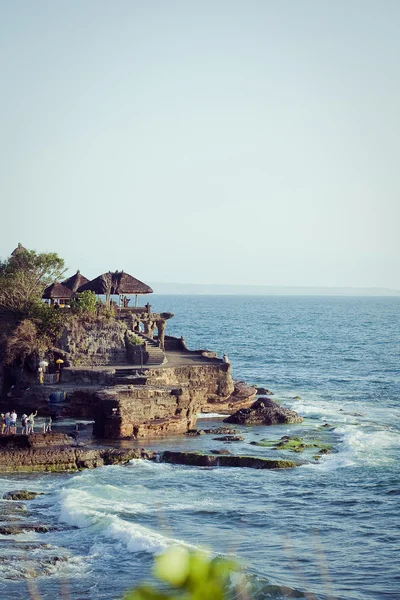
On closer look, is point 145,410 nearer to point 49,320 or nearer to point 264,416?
point 264,416

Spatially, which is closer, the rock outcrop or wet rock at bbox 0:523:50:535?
wet rock at bbox 0:523:50:535

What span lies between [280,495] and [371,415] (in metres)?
20.1

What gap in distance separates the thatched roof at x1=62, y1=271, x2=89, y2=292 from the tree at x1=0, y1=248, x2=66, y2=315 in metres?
2.86

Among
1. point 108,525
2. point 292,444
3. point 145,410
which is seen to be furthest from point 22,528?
point 292,444

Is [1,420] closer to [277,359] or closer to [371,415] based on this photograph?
[371,415]

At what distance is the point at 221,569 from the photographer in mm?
1828

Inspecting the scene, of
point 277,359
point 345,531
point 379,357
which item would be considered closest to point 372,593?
point 345,531

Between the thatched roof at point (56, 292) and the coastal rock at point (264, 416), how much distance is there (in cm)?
1356

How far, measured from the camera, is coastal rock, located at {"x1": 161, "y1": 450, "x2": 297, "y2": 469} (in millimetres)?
33625

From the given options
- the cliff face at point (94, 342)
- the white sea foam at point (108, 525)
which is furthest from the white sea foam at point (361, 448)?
the cliff face at point (94, 342)

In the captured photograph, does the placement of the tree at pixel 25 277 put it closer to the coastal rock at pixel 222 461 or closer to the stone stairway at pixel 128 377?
the stone stairway at pixel 128 377

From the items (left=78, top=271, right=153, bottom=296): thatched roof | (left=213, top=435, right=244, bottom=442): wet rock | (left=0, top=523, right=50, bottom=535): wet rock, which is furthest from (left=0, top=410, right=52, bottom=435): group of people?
(left=78, top=271, right=153, bottom=296): thatched roof

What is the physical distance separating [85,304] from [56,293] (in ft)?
12.0

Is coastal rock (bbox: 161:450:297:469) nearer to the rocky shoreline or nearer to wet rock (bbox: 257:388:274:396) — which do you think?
the rocky shoreline
